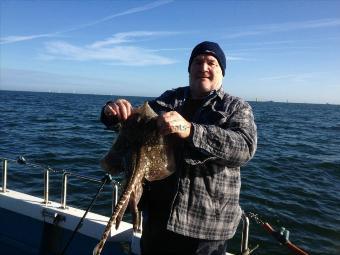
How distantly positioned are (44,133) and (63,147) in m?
6.23

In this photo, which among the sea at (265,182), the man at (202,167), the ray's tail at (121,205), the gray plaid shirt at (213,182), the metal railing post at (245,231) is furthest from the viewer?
the sea at (265,182)

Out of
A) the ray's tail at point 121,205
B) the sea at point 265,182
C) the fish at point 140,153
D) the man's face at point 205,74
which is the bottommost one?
the sea at point 265,182

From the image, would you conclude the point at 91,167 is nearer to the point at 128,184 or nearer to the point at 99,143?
the point at 99,143

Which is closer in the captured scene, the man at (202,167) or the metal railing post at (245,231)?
the man at (202,167)

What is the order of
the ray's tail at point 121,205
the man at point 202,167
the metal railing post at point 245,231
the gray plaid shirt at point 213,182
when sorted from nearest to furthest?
the ray's tail at point 121,205, the man at point 202,167, the gray plaid shirt at point 213,182, the metal railing post at point 245,231

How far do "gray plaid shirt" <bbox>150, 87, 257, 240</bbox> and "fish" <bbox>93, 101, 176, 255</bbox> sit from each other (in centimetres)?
20

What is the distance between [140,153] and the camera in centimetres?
305

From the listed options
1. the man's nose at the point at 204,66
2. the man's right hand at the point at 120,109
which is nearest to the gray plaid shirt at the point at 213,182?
the man's nose at the point at 204,66

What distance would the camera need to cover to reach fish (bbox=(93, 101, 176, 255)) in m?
3.03

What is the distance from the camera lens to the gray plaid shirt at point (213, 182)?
3.13 metres

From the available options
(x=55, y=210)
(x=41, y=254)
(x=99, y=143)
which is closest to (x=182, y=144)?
(x=55, y=210)

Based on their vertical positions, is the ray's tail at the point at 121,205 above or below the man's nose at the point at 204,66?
below

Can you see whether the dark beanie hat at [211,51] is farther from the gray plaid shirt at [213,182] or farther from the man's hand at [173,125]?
the man's hand at [173,125]

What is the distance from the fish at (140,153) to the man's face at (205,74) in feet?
1.98
